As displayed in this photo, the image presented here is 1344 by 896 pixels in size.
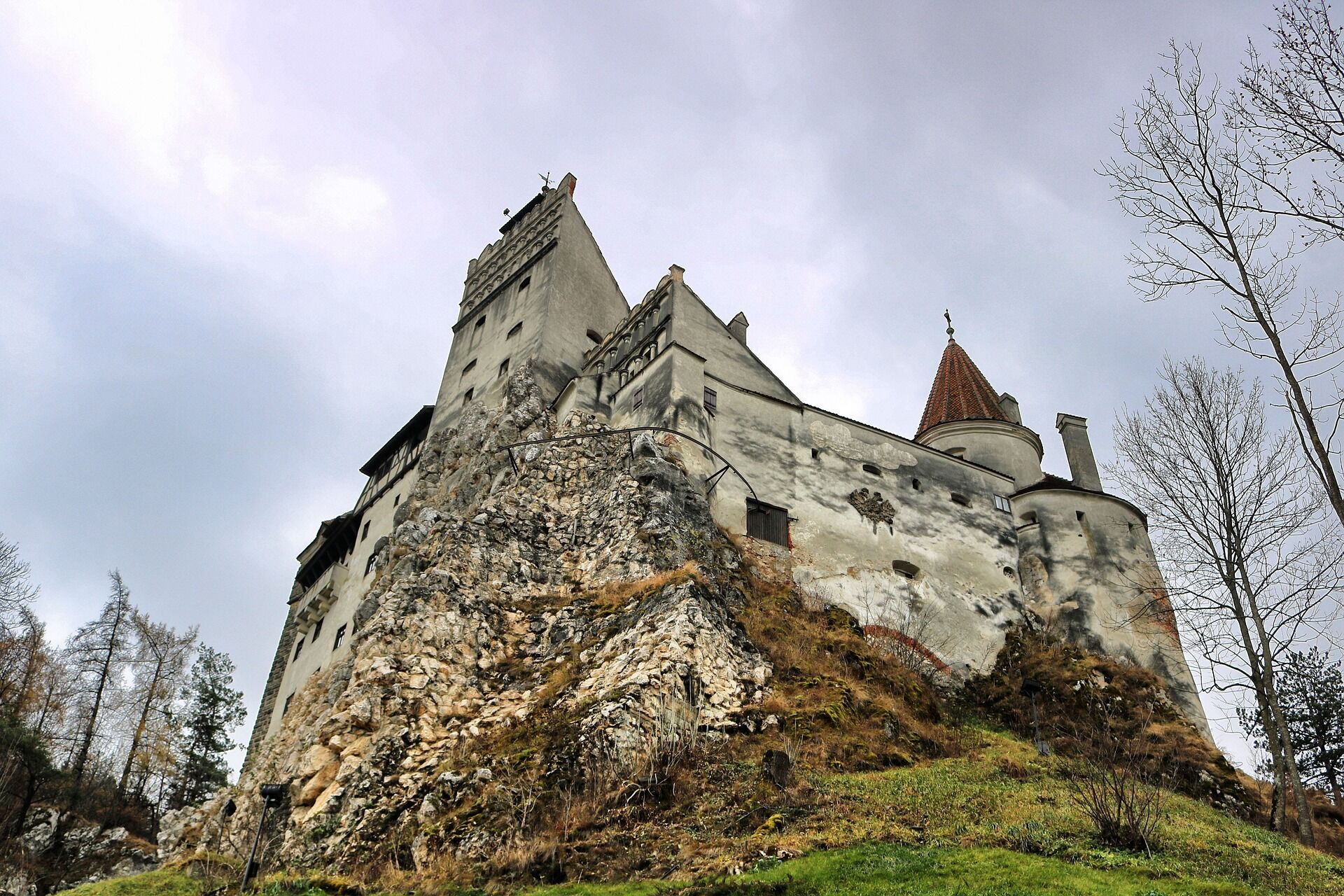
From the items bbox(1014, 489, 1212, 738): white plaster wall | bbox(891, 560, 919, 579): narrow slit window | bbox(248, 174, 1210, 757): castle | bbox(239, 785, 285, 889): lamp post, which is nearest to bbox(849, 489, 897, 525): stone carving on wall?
bbox(248, 174, 1210, 757): castle

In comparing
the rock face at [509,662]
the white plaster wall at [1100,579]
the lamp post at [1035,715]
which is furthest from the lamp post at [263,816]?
the white plaster wall at [1100,579]

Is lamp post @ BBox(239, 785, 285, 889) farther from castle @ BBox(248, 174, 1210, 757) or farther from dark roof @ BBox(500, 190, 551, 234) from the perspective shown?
dark roof @ BBox(500, 190, 551, 234)

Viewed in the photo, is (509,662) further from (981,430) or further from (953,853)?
(981,430)

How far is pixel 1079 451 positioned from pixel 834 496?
11.2m

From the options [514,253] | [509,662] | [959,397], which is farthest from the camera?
Result: [514,253]

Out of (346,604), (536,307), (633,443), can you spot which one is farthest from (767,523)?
(536,307)

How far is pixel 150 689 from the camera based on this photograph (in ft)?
123

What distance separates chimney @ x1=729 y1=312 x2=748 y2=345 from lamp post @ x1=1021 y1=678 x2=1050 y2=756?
15298 millimetres

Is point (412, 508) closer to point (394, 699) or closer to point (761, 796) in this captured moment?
point (394, 699)

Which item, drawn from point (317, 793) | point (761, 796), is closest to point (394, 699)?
point (317, 793)

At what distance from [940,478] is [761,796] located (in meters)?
17.9

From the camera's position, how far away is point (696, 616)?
18828mm

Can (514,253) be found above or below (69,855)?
above

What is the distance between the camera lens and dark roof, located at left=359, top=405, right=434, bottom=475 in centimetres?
3597
